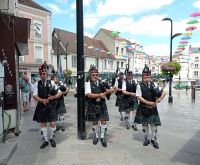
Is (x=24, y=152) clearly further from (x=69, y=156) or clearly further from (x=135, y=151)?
(x=135, y=151)

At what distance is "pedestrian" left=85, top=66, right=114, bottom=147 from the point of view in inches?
239

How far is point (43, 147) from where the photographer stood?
19.0 ft

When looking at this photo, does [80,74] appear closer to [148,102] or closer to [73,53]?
[148,102]

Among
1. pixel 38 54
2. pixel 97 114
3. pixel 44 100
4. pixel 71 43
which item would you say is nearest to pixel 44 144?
pixel 44 100

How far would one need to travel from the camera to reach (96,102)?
6129 millimetres

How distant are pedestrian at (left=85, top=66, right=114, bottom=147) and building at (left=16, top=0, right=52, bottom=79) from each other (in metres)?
26.6

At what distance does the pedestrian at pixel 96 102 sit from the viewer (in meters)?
6.06

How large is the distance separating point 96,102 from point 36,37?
2897cm

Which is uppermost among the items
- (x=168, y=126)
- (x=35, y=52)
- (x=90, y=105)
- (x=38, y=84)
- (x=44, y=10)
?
(x=44, y=10)

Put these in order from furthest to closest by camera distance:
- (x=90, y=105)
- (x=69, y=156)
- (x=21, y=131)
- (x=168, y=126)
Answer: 1. (x=168, y=126)
2. (x=21, y=131)
3. (x=90, y=105)
4. (x=69, y=156)

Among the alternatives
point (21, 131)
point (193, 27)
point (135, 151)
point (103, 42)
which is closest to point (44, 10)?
point (103, 42)

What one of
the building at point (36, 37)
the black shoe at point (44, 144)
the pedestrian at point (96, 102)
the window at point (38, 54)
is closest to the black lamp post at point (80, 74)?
the pedestrian at point (96, 102)

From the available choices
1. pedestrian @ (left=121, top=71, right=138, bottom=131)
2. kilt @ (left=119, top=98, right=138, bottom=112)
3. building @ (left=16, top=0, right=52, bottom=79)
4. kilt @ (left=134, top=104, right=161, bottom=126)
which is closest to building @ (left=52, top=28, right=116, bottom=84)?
building @ (left=16, top=0, right=52, bottom=79)

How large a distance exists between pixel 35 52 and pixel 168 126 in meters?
27.6
